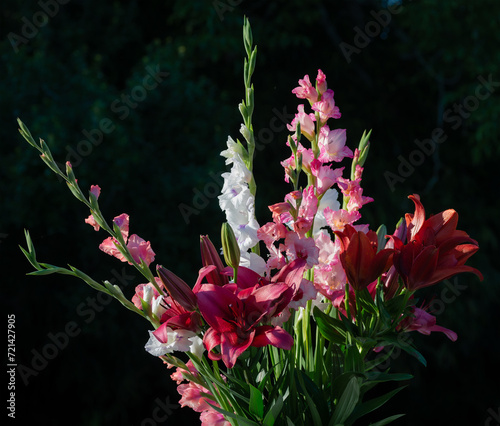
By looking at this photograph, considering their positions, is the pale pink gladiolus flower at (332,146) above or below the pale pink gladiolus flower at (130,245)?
below

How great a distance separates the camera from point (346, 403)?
2.10 ft

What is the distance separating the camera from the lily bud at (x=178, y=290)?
0.61m

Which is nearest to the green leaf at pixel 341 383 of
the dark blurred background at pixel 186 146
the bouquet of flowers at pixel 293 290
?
the bouquet of flowers at pixel 293 290

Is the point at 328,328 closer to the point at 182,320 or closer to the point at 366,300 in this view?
the point at 366,300

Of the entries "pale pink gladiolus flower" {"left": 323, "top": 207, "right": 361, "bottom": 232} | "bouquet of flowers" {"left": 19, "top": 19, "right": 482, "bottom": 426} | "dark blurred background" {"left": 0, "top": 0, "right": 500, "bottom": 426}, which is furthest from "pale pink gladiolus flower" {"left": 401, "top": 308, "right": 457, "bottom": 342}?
"dark blurred background" {"left": 0, "top": 0, "right": 500, "bottom": 426}

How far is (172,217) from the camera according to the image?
283 cm

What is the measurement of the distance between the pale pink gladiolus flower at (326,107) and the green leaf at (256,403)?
30 centimetres

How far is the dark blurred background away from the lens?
104 inches

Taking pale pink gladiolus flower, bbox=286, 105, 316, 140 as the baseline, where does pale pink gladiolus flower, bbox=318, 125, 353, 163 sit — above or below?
below

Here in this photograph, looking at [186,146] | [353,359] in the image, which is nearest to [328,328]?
[353,359]

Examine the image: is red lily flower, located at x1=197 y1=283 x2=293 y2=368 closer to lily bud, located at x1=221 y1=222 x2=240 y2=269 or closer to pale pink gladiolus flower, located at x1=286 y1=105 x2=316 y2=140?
lily bud, located at x1=221 y1=222 x2=240 y2=269

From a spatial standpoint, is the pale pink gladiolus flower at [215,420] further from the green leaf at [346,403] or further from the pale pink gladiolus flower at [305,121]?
the pale pink gladiolus flower at [305,121]

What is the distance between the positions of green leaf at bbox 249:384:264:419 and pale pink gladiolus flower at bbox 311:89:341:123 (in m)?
0.30

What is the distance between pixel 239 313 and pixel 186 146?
7.72 ft
